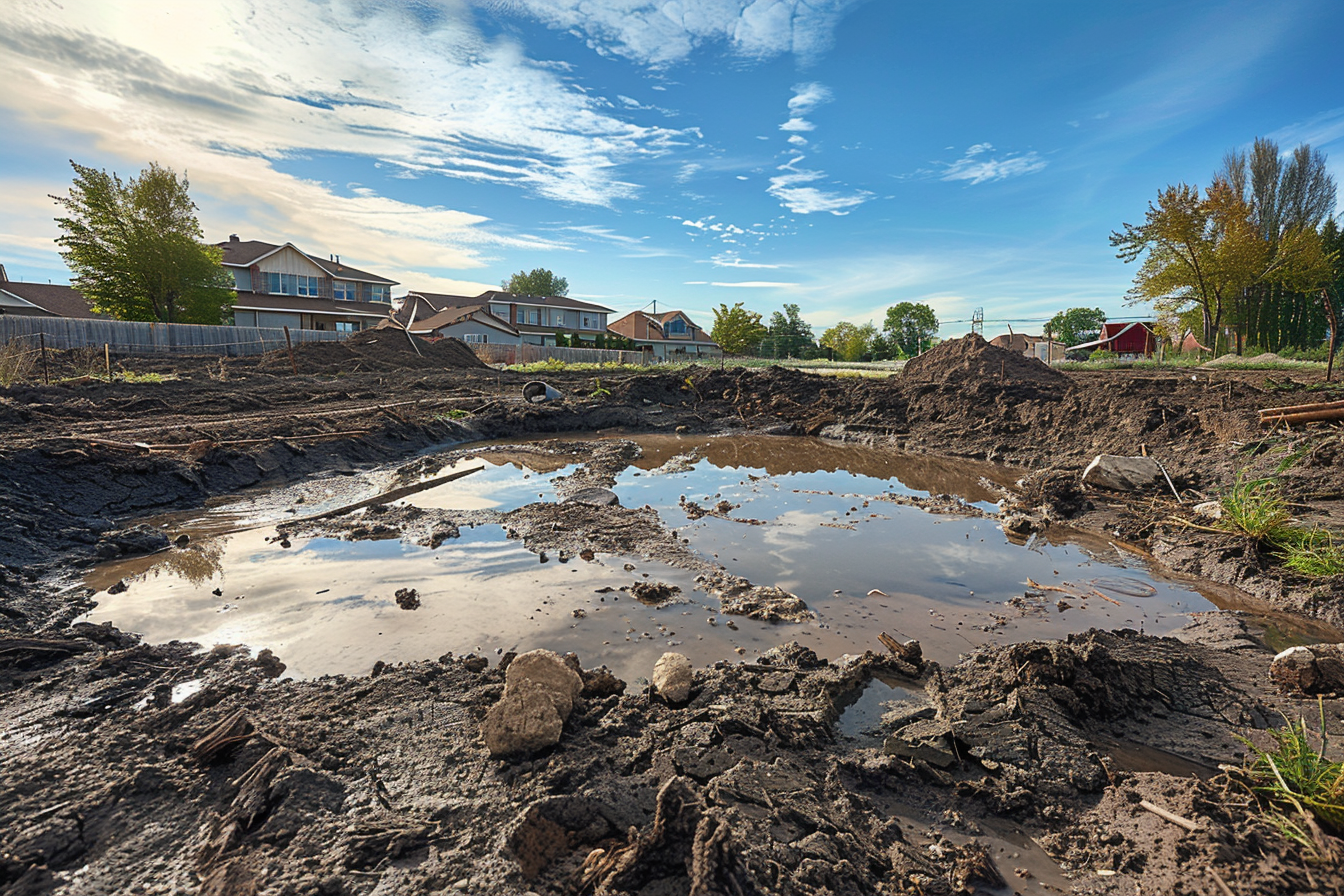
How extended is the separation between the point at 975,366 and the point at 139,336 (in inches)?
1328

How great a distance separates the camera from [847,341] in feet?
233

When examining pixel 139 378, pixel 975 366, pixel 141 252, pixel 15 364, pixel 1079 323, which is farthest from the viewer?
pixel 1079 323

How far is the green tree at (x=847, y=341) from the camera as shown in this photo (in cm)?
7050

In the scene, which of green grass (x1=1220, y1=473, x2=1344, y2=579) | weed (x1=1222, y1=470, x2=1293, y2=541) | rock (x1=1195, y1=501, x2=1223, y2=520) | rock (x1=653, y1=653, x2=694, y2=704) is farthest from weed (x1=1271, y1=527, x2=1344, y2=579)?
rock (x1=653, y1=653, x2=694, y2=704)

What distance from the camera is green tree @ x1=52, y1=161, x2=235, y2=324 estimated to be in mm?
31641

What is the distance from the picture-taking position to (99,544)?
607cm

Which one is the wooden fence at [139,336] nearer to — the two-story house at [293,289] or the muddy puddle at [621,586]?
the two-story house at [293,289]

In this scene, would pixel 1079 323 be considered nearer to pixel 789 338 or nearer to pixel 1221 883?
pixel 789 338

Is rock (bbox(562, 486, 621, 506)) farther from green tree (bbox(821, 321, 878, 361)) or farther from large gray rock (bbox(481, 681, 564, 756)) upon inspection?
green tree (bbox(821, 321, 878, 361))

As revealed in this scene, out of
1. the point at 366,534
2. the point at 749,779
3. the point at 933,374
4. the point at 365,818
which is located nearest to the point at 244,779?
the point at 365,818

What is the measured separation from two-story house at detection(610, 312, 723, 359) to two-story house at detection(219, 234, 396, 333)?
27208 mm

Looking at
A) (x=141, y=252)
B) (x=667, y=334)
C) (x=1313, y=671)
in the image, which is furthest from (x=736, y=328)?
(x=1313, y=671)

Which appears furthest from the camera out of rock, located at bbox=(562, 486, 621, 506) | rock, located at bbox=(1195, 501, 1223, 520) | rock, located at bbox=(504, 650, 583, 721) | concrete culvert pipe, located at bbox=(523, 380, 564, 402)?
concrete culvert pipe, located at bbox=(523, 380, 564, 402)

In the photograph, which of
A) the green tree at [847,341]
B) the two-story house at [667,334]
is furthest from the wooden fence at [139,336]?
the green tree at [847,341]
